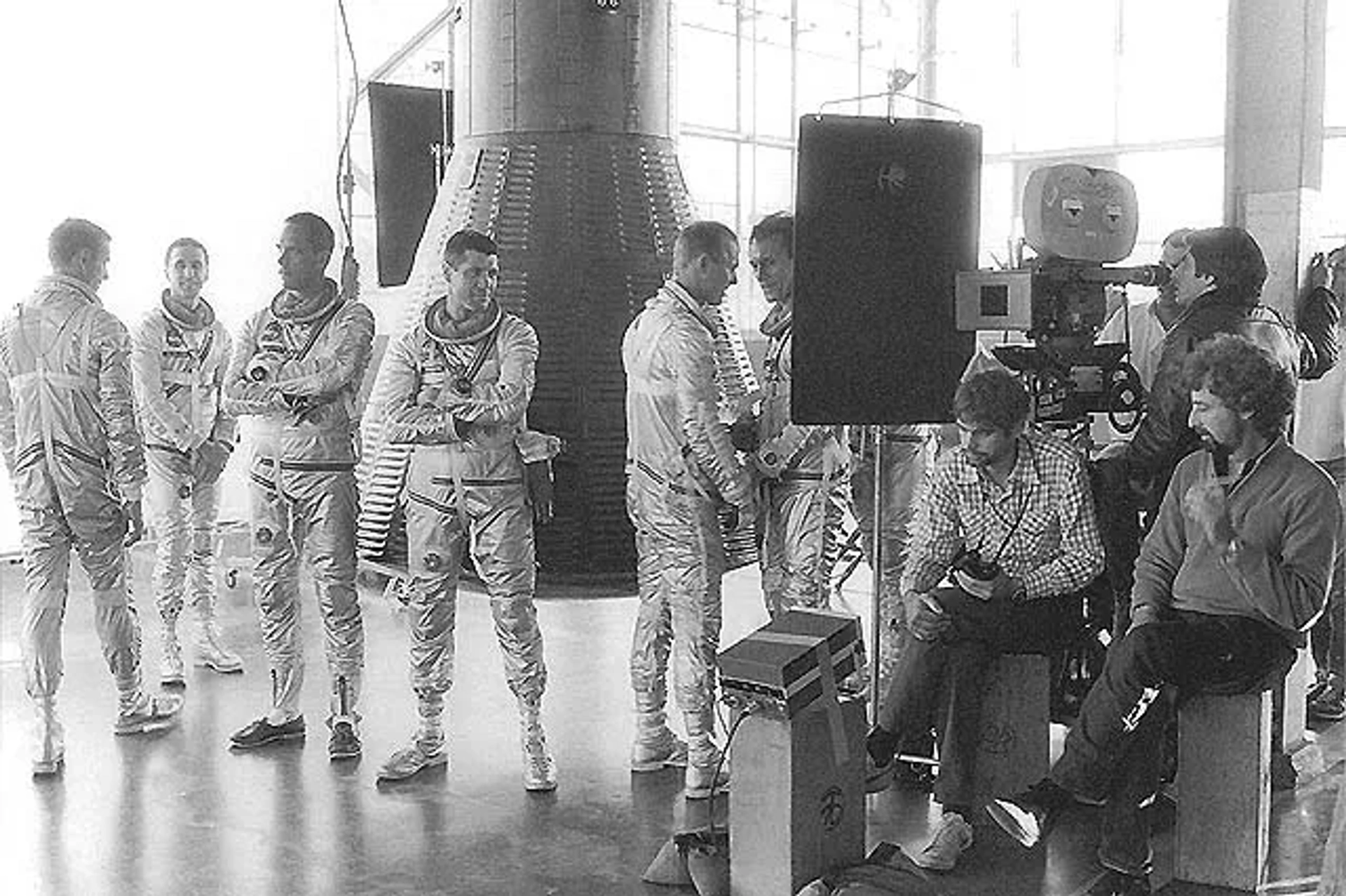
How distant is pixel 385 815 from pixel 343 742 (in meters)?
0.53

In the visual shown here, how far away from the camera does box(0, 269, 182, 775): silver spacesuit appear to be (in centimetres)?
413

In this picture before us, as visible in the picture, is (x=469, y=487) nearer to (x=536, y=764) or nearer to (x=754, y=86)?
(x=536, y=764)

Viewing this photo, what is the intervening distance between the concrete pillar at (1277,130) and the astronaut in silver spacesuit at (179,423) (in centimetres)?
345

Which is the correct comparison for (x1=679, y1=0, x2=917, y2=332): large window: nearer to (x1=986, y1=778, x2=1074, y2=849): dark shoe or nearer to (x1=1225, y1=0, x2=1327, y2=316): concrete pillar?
(x1=1225, y1=0, x2=1327, y2=316): concrete pillar

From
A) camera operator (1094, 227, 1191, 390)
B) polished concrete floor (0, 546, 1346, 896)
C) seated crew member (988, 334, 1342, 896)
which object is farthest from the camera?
camera operator (1094, 227, 1191, 390)

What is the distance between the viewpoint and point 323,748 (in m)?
4.39

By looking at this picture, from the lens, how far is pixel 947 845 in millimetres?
3467

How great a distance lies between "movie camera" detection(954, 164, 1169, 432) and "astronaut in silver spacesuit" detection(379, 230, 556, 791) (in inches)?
48.6

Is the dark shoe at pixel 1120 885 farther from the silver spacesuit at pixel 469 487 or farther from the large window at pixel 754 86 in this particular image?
the large window at pixel 754 86

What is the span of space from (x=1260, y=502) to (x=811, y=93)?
9.39 metres

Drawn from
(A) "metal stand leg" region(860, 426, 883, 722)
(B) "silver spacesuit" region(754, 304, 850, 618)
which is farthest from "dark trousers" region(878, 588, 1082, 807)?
(B) "silver spacesuit" region(754, 304, 850, 618)

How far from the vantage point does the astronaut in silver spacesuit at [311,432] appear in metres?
4.16

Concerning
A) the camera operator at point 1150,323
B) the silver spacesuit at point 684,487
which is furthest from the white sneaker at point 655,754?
the camera operator at point 1150,323

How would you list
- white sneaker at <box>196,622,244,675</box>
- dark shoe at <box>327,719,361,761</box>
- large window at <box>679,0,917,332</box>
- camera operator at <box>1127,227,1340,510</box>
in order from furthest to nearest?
large window at <box>679,0,917,332</box> < white sneaker at <box>196,622,244,675</box> < dark shoe at <box>327,719,361,761</box> < camera operator at <box>1127,227,1340,510</box>
